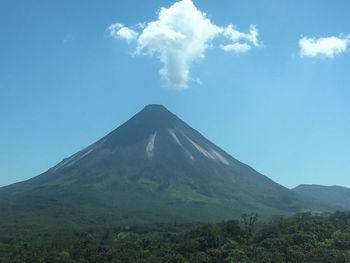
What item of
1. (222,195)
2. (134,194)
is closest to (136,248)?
(134,194)

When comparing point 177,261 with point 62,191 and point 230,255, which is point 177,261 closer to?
point 230,255

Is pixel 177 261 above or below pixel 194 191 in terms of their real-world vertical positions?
below

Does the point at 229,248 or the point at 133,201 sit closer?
the point at 229,248

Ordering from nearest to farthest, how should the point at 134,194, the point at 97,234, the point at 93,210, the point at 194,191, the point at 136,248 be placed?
the point at 136,248, the point at 97,234, the point at 93,210, the point at 134,194, the point at 194,191

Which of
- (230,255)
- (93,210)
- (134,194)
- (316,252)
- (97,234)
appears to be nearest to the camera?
(316,252)

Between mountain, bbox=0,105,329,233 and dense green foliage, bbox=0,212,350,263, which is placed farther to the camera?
mountain, bbox=0,105,329,233

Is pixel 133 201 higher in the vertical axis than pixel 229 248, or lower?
higher

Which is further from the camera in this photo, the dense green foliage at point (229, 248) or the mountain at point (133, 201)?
the mountain at point (133, 201)

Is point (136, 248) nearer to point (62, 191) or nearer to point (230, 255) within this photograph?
point (230, 255)

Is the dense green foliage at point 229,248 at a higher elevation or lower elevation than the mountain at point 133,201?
lower

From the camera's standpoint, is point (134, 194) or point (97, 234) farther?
point (134, 194)

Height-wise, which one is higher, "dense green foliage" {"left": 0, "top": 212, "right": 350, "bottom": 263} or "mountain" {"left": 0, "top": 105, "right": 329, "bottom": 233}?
"mountain" {"left": 0, "top": 105, "right": 329, "bottom": 233}
